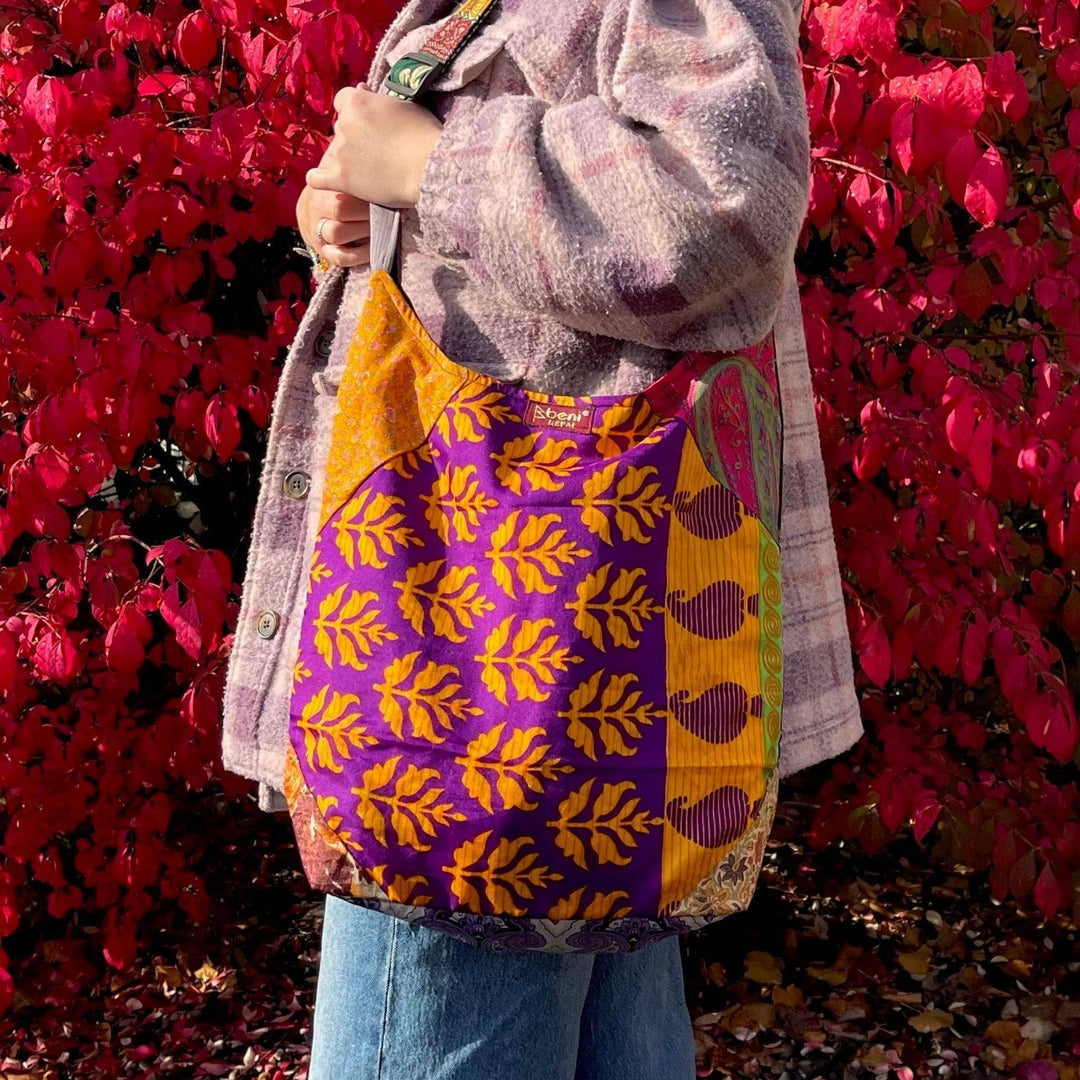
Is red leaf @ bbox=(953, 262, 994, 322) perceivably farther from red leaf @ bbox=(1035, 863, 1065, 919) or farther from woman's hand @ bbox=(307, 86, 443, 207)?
woman's hand @ bbox=(307, 86, 443, 207)

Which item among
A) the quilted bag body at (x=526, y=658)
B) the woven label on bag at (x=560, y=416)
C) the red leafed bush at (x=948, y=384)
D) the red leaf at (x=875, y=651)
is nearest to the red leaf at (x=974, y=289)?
the red leafed bush at (x=948, y=384)

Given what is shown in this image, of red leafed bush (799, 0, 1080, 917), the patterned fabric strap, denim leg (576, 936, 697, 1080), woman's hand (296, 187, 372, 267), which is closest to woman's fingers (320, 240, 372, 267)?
→ woman's hand (296, 187, 372, 267)

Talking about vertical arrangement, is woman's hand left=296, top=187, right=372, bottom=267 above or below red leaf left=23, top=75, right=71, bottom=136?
above

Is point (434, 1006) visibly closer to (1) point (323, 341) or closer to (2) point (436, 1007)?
(2) point (436, 1007)

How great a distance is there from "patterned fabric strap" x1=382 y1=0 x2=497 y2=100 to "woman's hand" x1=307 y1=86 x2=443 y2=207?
17 mm

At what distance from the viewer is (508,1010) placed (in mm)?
1037

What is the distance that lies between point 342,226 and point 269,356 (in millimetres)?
1362

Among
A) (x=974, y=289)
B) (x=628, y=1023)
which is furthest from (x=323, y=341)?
(x=974, y=289)

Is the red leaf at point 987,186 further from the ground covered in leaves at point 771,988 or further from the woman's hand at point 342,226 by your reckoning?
the ground covered in leaves at point 771,988

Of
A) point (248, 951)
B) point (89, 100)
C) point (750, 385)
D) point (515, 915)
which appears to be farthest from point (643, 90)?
point (248, 951)

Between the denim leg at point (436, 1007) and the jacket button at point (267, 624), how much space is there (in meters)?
0.25

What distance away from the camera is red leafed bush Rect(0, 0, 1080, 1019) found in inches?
80.7

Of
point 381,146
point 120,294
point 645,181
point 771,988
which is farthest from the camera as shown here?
point 771,988

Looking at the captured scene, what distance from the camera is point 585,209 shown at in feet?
2.98
